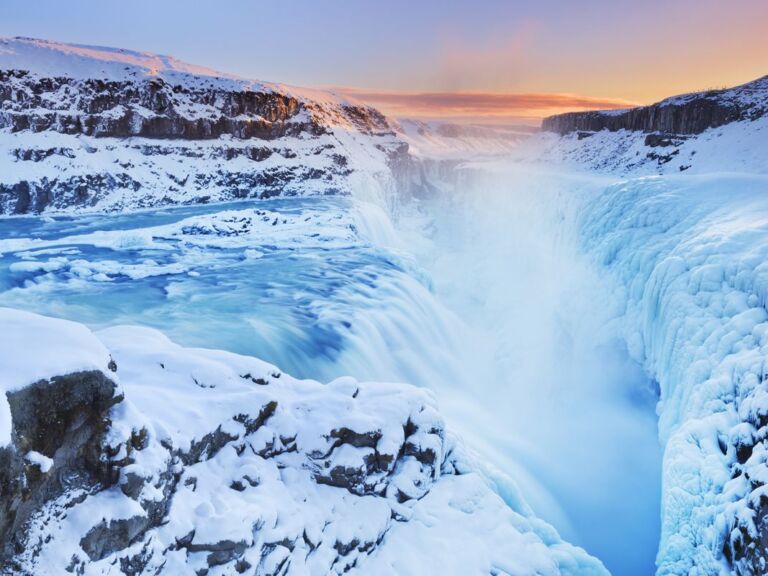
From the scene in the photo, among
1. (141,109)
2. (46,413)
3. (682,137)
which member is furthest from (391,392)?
(141,109)

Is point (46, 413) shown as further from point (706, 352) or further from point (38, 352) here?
point (706, 352)

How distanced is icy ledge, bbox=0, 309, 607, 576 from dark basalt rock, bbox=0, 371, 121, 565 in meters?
0.01

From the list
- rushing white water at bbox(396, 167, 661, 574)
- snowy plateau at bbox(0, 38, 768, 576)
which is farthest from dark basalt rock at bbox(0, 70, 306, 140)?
rushing white water at bbox(396, 167, 661, 574)

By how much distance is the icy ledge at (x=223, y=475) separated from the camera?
3930 mm

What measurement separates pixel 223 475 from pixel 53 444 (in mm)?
2046

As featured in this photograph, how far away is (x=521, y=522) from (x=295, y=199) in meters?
44.2

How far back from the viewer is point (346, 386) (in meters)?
7.39

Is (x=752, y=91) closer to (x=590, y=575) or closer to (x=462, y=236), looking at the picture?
(x=462, y=236)

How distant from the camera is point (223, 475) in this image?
5621mm

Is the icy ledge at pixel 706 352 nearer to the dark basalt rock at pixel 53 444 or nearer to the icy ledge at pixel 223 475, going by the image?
the icy ledge at pixel 223 475

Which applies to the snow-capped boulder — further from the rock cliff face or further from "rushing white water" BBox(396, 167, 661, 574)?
the rock cliff face

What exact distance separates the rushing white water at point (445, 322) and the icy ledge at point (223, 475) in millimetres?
1972

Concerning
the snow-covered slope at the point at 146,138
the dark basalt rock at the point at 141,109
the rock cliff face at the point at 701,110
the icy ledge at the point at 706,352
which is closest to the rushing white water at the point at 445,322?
the icy ledge at the point at 706,352

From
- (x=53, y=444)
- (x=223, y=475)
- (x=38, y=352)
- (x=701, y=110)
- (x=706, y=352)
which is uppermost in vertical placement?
(x=701, y=110)
